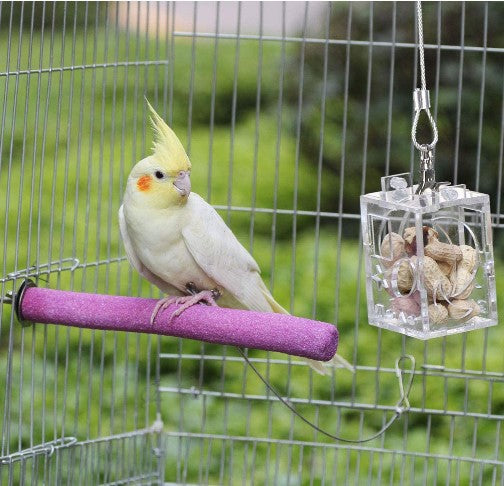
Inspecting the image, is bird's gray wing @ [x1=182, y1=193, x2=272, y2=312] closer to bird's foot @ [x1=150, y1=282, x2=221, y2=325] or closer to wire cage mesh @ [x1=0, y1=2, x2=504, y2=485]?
bird's foot @ [x1=150, y1=282, x2=221, y2=325]

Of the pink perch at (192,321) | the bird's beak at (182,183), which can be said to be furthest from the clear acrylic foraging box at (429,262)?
the bird's beak at (182,183)

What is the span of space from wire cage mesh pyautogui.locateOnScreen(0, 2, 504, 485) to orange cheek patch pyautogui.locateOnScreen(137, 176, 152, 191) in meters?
0.26

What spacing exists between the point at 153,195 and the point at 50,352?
5.88 feet

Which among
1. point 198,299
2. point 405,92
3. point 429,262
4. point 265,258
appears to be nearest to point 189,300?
point 198,299

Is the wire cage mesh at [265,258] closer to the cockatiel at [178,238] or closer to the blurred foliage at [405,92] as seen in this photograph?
the blurred foliage at [405,92]

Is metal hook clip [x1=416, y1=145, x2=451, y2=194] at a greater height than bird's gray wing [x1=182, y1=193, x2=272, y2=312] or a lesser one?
greater

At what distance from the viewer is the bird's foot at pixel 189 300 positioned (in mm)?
2217

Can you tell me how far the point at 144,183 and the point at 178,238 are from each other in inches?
5.9

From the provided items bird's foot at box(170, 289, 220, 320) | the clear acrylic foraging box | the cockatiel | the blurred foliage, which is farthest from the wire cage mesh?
the clear acrylic foraging box

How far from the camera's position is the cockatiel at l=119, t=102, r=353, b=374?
219 cm

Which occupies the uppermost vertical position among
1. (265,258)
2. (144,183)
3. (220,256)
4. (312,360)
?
(144,183)

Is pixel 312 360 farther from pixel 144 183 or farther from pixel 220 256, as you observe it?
pixel 144 183

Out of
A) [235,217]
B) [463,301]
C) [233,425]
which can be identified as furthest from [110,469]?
[235,217]

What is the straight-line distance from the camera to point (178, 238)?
228cm
